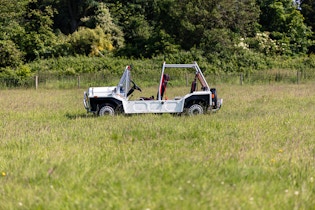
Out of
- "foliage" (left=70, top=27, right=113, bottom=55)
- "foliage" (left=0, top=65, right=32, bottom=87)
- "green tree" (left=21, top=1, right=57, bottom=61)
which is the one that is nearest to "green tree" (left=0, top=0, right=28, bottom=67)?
"green tree" (left=21, top=1, right=57, bottom=61)

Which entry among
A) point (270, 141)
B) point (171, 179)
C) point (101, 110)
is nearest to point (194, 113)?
point (101, 110)

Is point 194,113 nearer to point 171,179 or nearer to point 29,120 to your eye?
point 29,120

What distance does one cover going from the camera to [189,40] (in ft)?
107

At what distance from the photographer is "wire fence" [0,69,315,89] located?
25.9m

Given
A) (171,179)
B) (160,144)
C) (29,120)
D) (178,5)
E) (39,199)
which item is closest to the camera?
(39,199)

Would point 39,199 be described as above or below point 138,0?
below

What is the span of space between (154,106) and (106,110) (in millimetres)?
1280

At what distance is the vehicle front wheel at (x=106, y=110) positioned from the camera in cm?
1036

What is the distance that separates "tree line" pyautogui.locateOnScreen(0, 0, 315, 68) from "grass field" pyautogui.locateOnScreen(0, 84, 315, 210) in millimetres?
22732

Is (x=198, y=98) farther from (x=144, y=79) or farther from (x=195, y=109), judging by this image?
(x=144, y=79)

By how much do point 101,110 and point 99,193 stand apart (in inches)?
258

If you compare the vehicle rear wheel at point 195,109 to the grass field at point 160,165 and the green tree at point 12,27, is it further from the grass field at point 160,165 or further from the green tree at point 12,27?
the green tree at point 12,27

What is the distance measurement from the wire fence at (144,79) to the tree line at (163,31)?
3602 mm

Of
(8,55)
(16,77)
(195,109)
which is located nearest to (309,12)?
(8,55)
